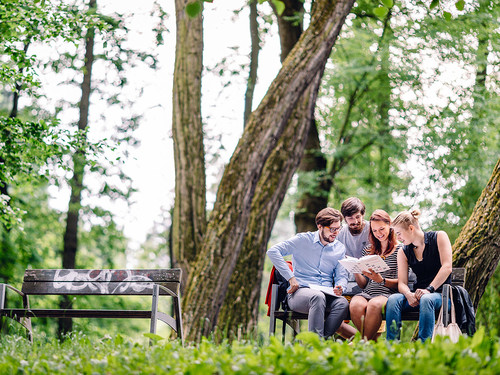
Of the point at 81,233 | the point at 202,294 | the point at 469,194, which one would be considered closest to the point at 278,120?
the point at 202,294

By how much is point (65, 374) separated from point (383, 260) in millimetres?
3226

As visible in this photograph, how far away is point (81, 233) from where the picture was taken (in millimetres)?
18281

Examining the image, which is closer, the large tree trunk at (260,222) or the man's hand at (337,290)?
the man's hand at (337,290)

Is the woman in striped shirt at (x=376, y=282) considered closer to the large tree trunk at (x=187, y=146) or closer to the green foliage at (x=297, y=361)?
the green foliage at (x=297, y=361)

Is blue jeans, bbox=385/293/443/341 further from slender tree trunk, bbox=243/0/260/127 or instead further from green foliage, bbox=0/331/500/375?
slender tree trunk, bbox=243/0/260/127

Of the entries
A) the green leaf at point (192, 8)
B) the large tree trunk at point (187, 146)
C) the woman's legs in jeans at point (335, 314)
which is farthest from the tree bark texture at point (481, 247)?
the green leaf at point (192, 8)

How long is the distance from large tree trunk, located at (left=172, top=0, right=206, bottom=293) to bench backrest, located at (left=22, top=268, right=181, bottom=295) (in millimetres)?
1479

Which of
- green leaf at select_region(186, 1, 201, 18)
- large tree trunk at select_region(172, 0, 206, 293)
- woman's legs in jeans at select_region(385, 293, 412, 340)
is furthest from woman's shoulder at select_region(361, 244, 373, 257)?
green leaf at select_region(186, 1, 201, 18)

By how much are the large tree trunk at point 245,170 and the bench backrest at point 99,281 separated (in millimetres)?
857

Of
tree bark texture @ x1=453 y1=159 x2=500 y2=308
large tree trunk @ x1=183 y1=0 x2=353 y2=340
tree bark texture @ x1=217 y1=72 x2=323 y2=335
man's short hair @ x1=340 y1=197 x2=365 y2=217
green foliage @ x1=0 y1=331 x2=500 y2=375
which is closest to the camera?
green foliage @ x1=0 y1=331 x2=500 y2=375

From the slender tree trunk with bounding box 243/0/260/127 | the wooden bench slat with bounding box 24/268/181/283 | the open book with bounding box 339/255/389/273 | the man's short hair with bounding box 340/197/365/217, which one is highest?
the slender tree trunk with bounding box 243/0/260/127

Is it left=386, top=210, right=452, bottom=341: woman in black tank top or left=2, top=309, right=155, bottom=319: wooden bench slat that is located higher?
left=386, top=210, right=452, bottom=341: woman in black tank top

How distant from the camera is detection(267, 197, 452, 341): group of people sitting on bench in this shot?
5.36 m

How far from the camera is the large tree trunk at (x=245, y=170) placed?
698 centimetres
